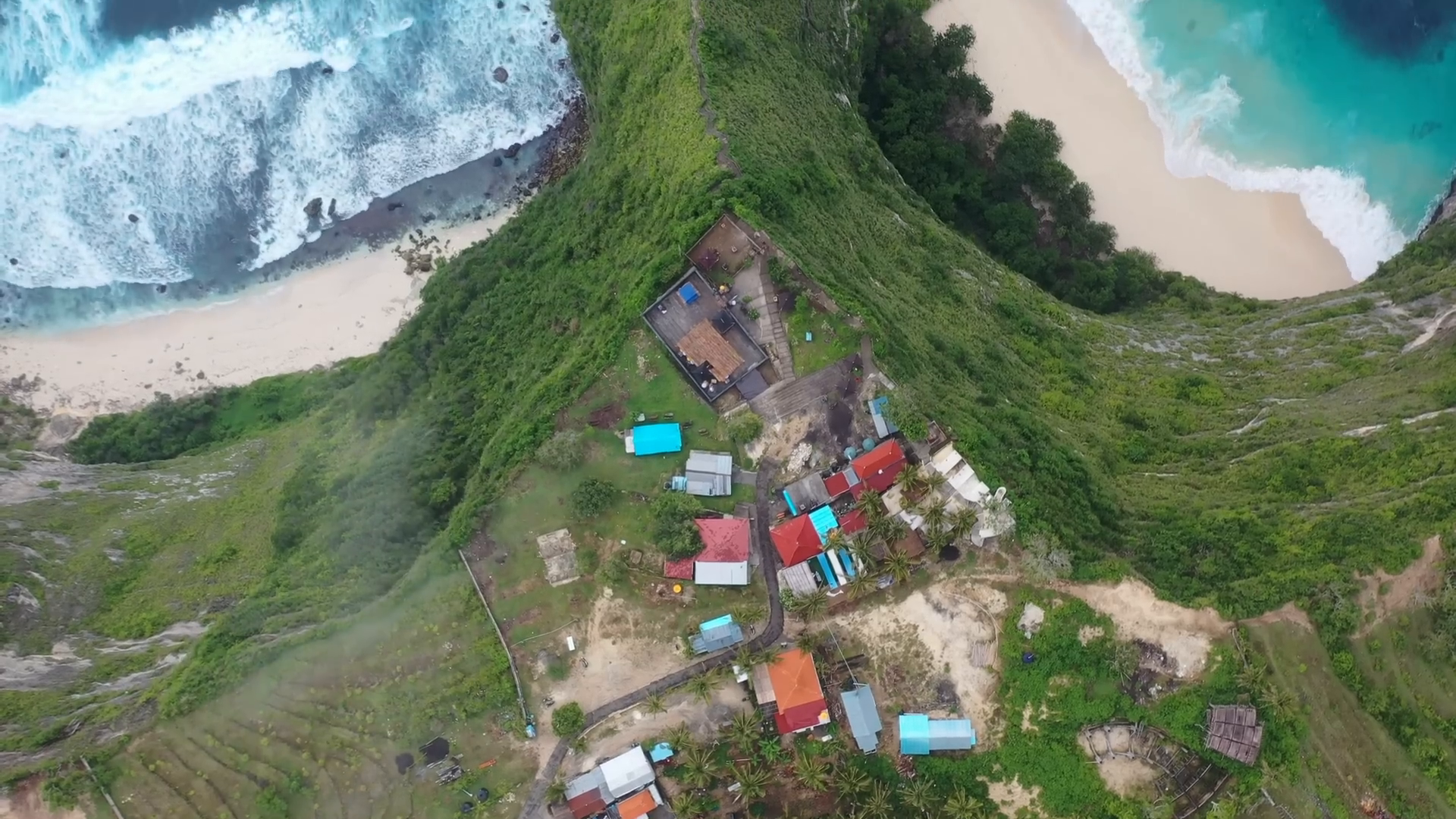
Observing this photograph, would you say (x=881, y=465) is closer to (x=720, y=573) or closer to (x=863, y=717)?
(x=720, y=573)

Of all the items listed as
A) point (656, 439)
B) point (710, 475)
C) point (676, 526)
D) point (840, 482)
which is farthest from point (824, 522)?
point (656, 439)

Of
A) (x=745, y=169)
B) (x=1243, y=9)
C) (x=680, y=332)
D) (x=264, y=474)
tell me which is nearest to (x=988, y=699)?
(x=680, y=332)

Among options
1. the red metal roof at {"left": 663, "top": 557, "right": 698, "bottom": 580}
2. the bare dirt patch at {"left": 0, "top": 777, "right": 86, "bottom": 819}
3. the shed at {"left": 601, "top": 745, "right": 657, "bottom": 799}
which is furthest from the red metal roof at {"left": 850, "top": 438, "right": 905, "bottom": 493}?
the bare dirt patch at {"left": 0, "top": 777, "right": 86, "bottom": 819}

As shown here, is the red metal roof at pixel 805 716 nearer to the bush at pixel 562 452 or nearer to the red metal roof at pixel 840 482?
the red metal roof at pixel 840 482

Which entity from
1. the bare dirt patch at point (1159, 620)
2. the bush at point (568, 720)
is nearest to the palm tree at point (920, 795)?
the bare dirt patch at point (1159, 620)

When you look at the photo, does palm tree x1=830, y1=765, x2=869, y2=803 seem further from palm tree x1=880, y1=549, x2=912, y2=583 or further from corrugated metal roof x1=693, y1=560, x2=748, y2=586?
corrugated metal roof x1=693, y1=560, x2=748, y2=586

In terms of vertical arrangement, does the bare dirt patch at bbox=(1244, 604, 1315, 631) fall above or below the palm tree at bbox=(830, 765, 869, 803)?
below
